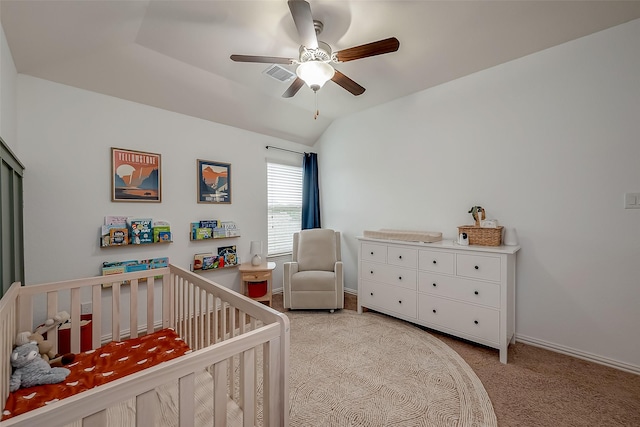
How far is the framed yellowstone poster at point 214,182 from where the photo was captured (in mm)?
3166

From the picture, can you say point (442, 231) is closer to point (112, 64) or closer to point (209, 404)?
point (209, 404)

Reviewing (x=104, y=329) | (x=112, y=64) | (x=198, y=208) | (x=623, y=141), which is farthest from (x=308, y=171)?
(x=623, y=141)

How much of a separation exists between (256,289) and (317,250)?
908mm

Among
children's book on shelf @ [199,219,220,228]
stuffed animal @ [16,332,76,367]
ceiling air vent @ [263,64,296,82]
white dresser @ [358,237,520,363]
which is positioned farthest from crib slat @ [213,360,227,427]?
ceiling air vent @ [263,64,296,82]

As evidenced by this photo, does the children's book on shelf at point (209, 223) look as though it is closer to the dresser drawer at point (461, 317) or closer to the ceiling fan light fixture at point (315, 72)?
the ceiling fan light fixture at point (315, 72)

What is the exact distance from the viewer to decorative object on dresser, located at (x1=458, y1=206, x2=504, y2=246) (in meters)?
2.40

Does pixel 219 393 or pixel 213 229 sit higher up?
pixel 213 229

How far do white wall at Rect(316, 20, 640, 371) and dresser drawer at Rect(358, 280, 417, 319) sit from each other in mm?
831

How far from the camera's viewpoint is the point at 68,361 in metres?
1.51

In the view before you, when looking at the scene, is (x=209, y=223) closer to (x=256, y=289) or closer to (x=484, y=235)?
(x=256, y=289)

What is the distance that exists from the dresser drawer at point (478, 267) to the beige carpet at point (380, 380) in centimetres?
69

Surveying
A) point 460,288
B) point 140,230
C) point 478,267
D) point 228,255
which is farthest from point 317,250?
point 140,230

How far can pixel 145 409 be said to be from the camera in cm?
80

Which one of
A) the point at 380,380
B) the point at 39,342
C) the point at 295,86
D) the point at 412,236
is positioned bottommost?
the point at 380,380
